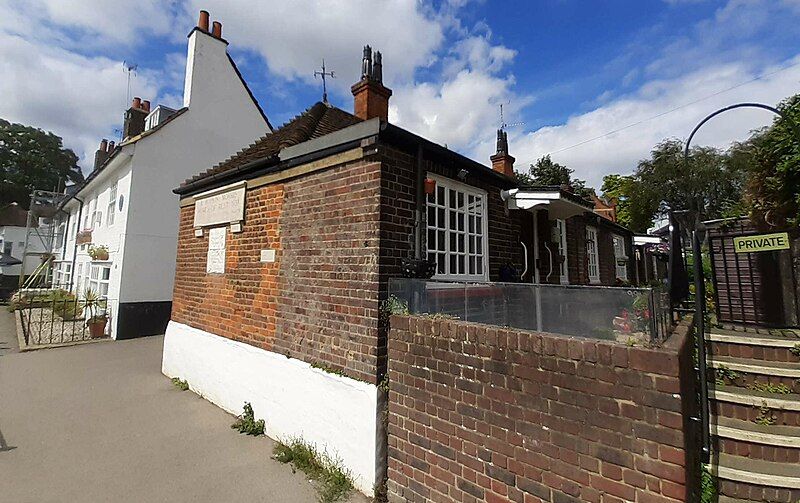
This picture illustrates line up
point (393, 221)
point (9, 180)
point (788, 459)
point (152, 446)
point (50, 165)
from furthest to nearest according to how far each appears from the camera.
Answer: point (50, 165) < point (9, 180) < point (152, 446) < point (393, 221) < point (788, 459)

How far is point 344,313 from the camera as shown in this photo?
169 inches

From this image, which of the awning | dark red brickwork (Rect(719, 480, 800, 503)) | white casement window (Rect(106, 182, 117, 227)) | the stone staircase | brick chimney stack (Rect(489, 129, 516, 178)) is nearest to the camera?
dark red brickwork (Rect(719, 480, 800, 503))

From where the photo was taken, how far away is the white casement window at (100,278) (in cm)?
1314

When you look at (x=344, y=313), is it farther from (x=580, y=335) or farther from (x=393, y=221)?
(x=580, y=335)

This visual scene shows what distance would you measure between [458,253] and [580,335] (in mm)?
2661

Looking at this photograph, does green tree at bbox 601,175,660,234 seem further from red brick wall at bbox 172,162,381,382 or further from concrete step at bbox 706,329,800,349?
red brick wall at bbox 172,162,381,382

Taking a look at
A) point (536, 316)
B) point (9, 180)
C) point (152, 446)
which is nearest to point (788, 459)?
point (536, 316)

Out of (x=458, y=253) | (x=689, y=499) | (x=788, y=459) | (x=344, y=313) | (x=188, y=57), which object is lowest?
(x=788, y=459)

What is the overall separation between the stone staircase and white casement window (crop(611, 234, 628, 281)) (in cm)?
1125

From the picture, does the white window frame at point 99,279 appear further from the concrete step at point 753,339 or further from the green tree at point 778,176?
the green tree at point 778,176

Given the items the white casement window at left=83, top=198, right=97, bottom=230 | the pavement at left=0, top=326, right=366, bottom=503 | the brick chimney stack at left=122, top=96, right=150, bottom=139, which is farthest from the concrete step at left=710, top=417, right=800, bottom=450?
the white casement window at left=83, top=198, right=97, bottom=230

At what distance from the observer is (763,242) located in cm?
504

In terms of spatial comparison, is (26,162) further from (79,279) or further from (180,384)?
(180,384)

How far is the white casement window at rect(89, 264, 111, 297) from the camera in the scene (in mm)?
13141
